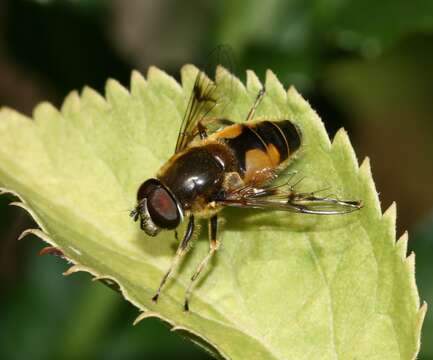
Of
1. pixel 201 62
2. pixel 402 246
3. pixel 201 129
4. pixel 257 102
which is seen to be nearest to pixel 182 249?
pixel 257 102

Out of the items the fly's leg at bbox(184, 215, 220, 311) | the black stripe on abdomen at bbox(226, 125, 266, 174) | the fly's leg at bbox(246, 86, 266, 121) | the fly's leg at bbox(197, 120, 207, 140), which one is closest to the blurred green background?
the fly's leg at bbox(197, 120, 207, 140)

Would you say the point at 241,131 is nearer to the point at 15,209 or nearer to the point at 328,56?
the point at 328,56

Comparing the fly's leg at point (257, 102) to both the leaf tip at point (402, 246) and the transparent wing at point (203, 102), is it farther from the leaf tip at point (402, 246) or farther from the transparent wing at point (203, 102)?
the leaf tip at point (402, 246)

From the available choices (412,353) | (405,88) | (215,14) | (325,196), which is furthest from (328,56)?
(412,353)

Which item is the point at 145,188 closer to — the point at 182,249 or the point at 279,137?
the point at 182,249

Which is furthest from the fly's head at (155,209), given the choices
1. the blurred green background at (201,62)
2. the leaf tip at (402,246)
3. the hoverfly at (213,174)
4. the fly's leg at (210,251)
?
the blurred green background at (201,62)

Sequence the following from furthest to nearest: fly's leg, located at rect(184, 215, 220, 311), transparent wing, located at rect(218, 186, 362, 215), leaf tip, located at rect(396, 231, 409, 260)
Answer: fly's leg, located at rect(184, 215, 220, 311) → transparent wing, located at rect(218, 186, 362, 215) → leaf tip, located at rect(396, 231, 409, 260)

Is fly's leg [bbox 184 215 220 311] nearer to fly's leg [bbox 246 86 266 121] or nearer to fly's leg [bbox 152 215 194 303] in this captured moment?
fly's leg [bbox 152 215 194 303]
